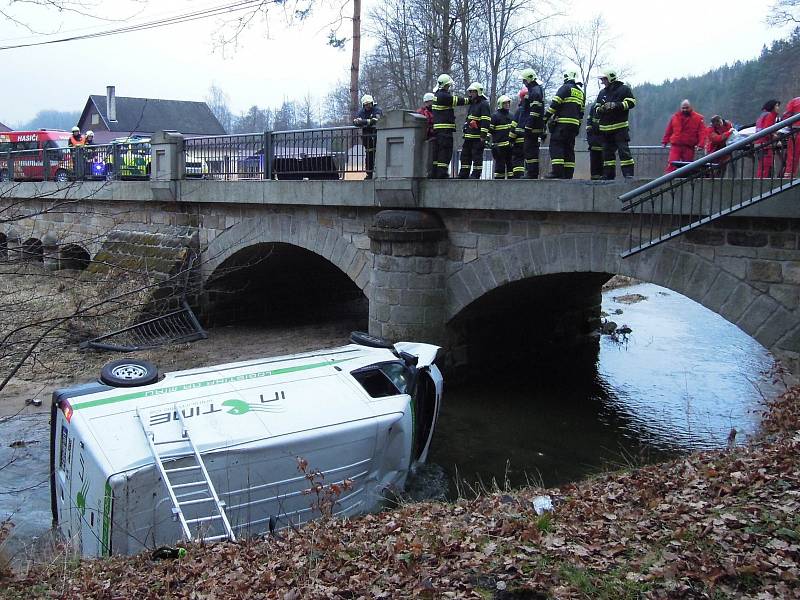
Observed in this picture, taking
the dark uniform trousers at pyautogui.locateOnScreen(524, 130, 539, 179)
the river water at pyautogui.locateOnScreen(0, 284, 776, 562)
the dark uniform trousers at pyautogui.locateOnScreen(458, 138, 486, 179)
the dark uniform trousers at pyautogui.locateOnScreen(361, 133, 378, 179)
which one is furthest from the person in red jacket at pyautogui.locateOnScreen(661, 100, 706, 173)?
the dark uniform trousers at pyautogui.locateOnScreen(361, 133, 378, 179)

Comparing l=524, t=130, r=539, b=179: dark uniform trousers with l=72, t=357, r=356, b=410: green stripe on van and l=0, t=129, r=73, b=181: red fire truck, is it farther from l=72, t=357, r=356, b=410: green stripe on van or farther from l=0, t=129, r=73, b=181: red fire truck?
l=0, t=129, r=73, b=181: red fire truck

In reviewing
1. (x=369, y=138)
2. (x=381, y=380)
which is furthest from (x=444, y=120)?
(x=381, y=380)

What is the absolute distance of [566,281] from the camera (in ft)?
44.1

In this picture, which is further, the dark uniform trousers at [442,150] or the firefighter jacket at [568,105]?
the dark uniform trousers at [442,150]

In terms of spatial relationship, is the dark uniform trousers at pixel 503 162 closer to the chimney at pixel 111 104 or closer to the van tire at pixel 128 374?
the van tire at pixel 128 374

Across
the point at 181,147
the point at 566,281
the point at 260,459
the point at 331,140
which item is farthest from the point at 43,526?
the point at 181,147

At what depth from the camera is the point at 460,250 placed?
1145cm

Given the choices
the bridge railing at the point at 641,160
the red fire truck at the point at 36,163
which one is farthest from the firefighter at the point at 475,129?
the red fire truck at the point at 36,163

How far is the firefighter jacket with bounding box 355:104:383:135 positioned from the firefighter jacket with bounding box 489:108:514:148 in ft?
6.04

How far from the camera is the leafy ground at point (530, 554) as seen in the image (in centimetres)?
409

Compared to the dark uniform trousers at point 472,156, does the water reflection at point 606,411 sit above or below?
below

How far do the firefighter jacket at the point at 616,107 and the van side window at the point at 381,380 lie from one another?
4.19 meters

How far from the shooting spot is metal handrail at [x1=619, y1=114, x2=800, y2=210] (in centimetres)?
696

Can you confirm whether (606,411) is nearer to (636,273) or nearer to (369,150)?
(636,273)
